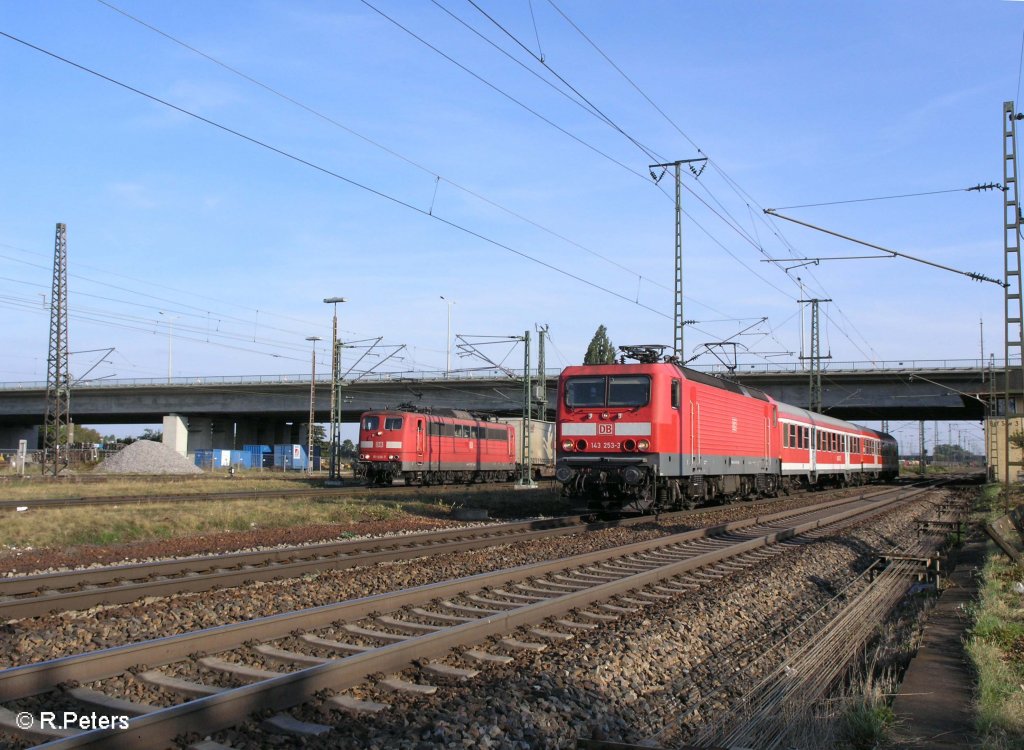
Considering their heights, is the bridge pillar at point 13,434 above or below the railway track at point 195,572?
above

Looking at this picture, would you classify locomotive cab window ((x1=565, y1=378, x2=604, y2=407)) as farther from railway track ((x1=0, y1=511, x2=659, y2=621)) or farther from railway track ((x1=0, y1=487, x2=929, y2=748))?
railway track ((x1=0, y1=487, x2=929, y2=748))

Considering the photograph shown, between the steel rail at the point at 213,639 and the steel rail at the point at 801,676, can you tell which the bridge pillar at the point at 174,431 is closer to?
the steel rail at the point at 213,639

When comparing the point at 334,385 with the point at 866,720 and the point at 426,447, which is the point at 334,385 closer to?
the point at 426,447

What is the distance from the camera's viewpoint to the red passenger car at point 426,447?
34.2m

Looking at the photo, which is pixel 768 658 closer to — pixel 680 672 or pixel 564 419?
pixel 680 672

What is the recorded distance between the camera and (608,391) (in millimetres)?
18188

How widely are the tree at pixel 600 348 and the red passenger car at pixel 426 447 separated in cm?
2592

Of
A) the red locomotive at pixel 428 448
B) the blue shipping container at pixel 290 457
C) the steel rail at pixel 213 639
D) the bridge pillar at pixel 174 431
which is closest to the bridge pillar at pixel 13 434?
the bridge pillar at pixel 174 431

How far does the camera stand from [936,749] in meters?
4.69

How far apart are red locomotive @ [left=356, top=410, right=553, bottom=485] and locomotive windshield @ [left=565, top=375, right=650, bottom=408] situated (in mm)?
16491

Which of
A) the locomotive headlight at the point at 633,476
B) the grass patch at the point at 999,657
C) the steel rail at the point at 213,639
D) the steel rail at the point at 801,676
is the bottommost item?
the steel rail at the point at 801,676

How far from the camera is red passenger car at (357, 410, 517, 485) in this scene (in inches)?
1345

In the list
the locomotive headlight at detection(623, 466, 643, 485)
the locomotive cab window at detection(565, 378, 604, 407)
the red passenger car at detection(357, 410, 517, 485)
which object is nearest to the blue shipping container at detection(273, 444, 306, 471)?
the red passenger car at detection(357, 410, 517, 485)

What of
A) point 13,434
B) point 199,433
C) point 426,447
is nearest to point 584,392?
point 426,447
